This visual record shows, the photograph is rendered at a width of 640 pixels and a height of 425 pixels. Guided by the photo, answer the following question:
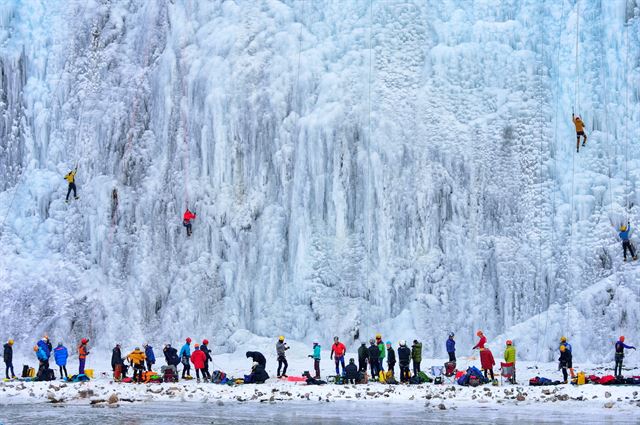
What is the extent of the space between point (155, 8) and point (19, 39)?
436cm

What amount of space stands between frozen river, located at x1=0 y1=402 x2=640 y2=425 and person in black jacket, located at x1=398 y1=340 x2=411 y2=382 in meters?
3.12

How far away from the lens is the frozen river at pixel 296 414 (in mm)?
19609

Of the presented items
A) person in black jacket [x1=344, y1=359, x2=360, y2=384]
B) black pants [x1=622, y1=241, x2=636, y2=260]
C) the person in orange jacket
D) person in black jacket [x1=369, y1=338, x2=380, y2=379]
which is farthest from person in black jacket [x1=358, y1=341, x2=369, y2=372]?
black pants [x1=622, y1=241, x2=636, y2=260]

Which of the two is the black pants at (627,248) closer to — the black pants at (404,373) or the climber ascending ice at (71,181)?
the black pants at (404,373)

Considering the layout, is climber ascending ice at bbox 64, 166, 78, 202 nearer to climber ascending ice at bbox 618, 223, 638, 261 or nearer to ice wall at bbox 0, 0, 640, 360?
ice wall at bbox 0, 0, 640, 360

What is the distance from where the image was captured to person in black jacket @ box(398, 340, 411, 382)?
2548 cm

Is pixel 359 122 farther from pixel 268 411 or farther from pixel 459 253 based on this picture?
pixel 268 411

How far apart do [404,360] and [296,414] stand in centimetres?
530

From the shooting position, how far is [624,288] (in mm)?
29953

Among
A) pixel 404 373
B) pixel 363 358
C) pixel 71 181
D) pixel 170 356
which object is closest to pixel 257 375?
pixel 170 356

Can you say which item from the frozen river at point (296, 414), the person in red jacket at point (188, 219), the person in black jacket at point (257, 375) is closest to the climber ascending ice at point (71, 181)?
the person in red jacket at point (188, 219)

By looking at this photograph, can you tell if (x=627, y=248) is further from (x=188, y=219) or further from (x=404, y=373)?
(x=188, y=219)

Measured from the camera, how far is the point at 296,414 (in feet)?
68.2

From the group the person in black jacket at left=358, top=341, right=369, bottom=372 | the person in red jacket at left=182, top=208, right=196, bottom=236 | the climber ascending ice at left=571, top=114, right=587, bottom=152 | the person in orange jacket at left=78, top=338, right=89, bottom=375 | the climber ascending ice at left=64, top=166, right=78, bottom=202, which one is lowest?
the person in black jacket at left=358, top=341, right=369, bottom=372
